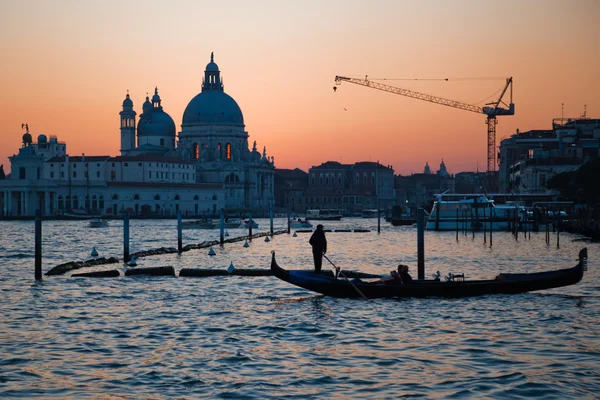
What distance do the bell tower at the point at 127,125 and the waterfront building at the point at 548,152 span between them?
262 ft

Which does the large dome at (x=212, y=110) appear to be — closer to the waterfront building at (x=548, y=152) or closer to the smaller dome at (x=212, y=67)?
the smaller dome at (x=212, y=67)

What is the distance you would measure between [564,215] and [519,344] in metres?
69.3

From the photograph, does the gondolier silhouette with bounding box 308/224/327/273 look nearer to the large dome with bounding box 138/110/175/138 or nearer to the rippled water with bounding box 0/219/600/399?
the rippled water with bounding box 0/219/600/399

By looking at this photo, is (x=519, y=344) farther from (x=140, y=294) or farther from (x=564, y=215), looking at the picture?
(x=564, y=215)

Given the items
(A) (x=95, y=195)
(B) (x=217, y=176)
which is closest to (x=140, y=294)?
(A) (x=95, y=195)

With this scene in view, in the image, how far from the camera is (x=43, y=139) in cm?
18988

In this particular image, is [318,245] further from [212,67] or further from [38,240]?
[212,67]

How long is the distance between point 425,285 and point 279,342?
671cm

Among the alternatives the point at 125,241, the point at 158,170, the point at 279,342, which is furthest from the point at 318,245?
the point at 158,170

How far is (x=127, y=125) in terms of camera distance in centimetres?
18250

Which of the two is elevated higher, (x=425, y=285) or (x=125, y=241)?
(x=125, y=241)

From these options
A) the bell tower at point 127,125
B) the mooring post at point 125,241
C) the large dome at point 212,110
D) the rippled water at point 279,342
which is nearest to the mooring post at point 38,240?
the rippled water at point 279,342

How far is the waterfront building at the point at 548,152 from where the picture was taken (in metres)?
98.2

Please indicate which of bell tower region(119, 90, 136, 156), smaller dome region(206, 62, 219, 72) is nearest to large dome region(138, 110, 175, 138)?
bell tower region(119, 90, 136, 156)
